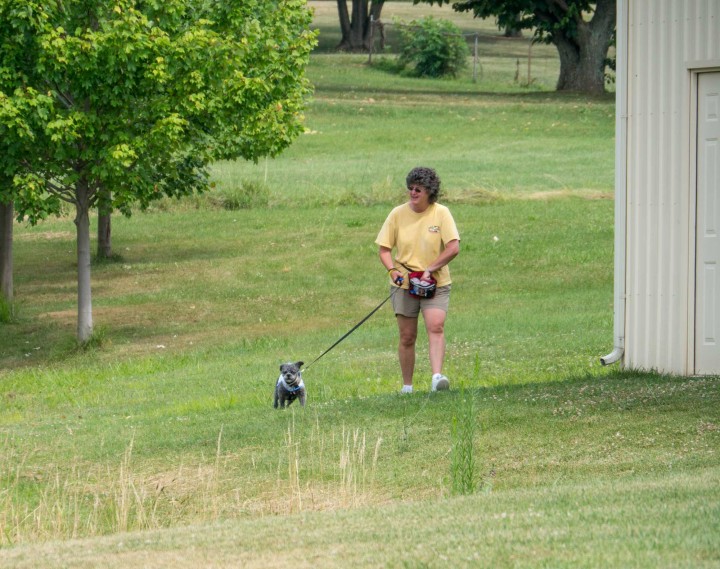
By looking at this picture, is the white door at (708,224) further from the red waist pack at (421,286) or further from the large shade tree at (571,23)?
the large shade tree at (571,23)

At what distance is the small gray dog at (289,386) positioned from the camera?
1002 cm

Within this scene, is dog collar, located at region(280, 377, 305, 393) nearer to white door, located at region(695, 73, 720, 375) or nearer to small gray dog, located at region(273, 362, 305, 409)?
small gray dog, located at region(273, 362, 305, 409)

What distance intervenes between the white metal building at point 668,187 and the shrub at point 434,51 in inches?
1800

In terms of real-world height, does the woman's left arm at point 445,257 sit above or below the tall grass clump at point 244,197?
below

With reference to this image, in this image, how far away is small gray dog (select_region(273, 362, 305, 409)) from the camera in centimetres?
1002

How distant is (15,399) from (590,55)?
36388 mm

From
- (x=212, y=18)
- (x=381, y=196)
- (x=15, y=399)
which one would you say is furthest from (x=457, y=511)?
(x=381, y=196)

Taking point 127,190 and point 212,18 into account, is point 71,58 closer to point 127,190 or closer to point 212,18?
point 127,190

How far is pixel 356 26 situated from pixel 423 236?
2128 inches

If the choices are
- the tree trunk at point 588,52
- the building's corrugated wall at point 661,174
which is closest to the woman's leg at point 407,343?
the building's corrugated wall at point 661,174

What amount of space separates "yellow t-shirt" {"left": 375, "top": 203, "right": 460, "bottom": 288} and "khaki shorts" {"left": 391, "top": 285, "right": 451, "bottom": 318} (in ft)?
0.27

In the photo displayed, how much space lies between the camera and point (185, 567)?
18.1 feet

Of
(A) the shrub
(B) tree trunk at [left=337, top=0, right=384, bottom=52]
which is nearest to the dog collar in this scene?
(A) the shrub

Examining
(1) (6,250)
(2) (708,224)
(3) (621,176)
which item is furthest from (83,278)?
(2) (708,224)
